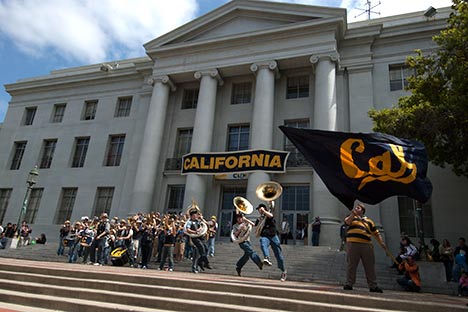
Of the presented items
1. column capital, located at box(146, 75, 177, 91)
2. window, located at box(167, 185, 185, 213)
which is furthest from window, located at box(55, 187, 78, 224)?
column capital, located at box(146, 75, 177, 91)

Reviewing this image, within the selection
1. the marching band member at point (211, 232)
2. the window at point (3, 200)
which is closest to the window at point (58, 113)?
the window at point (3, 200)

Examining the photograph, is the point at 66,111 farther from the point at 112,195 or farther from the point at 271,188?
the point at 271,188

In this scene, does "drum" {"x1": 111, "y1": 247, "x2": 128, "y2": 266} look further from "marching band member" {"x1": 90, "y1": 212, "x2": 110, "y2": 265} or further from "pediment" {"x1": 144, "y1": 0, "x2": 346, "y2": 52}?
"pediment" {"x1": 144, "y1": 0, "x2": 346, "y2": 52}

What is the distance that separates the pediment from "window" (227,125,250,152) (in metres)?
6.18

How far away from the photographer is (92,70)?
29781 millimetres

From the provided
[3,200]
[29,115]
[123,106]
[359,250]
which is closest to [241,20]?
[123,106]

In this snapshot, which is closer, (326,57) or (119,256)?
(119,256)

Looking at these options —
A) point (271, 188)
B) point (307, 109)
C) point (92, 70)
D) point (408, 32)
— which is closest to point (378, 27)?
point (408, 32)

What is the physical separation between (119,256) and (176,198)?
9849 millimetres

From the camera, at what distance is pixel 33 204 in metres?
25.4

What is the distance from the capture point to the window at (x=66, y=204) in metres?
24.4

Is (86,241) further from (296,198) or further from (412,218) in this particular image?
(412,218)

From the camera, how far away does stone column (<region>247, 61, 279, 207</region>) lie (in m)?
18.9

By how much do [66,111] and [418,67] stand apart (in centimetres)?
2595
